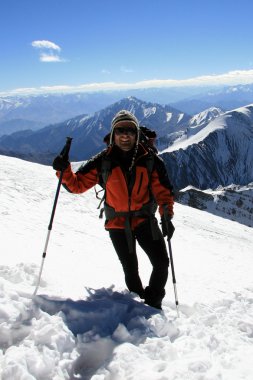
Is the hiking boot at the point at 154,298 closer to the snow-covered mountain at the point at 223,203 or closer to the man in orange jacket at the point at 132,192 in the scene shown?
the man in orange jacket at the point at 132,192

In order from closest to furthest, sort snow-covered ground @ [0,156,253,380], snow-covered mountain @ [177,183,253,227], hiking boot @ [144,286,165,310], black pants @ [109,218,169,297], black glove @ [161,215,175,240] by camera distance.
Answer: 1. snow-covered ground @ [0,156,253,380]
2. black pants @ [109,218,169,297]
3. hiking boot @ [144,286,165,310]
4. black glove @ [161,215,175,240]
5. snow-covered mountain @ [177,183,253,227]

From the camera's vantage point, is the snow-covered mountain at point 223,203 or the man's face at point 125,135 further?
the snow-covered mountain at point 223,203

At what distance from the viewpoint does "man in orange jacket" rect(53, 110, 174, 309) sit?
6.98 meters

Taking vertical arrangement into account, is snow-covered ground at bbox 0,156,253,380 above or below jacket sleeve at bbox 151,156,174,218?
below

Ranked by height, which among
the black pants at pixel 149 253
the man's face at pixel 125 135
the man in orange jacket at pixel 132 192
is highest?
the man's face at pixel 125 135

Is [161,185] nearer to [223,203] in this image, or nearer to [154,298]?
[154,298]

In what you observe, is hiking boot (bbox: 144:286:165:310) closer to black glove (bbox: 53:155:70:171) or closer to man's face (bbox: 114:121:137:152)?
man's face (bbox: 114:121:137:152)

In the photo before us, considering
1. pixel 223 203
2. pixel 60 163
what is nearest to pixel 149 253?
pixel 60 163

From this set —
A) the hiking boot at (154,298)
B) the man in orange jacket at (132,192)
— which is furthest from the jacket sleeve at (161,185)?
the hiking boot at (154,298)

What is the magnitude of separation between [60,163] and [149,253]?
2.44 meters

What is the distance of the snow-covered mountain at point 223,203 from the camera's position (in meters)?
112

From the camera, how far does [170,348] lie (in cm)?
534

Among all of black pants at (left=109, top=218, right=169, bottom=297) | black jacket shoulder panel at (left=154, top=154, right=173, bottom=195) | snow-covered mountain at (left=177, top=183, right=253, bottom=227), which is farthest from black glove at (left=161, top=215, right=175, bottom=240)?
snow-covered mountain at (left=177, top=183, right=253, bottom=227)

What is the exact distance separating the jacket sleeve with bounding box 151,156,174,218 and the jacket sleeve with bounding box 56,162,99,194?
119 cm
